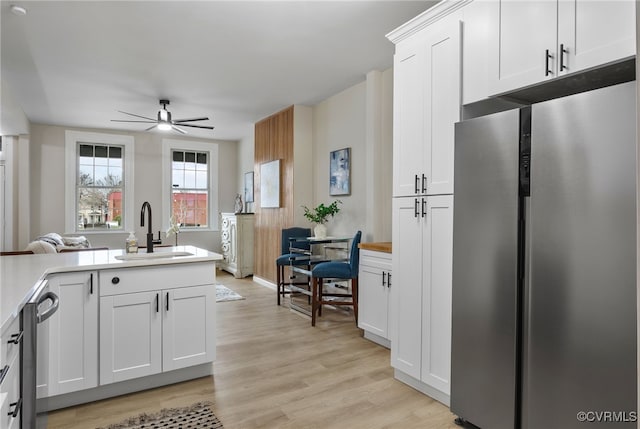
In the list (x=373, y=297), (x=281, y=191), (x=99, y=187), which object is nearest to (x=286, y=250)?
(x=281, y=191)

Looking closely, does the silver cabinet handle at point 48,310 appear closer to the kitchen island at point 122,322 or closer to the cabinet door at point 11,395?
the cabinet door at point 11,395

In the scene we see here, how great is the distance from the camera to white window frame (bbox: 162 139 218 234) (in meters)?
7.56

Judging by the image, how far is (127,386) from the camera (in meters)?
2.47

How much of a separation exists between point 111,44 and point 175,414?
321 cm

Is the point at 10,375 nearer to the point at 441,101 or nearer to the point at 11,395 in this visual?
the point at 11,395

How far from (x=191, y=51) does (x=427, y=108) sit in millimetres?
2451

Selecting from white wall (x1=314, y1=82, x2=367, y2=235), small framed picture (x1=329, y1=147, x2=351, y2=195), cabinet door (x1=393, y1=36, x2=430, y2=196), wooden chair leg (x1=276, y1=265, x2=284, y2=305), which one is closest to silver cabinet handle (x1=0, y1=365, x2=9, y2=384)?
cabinet door (x1=393, y1=36, x2=430, y2=196)

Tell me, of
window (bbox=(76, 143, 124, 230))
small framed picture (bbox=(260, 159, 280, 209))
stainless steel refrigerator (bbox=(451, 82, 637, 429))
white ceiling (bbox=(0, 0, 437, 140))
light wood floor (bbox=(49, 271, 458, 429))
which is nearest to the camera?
stainless steel refrigerator (bbox=(451, 82, 637, 429))

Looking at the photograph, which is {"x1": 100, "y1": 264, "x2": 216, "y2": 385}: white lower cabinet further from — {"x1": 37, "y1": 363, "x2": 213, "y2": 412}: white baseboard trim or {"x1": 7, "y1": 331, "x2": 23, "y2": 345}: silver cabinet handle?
{"x1": 7, "y1": 331, "x2": 23, "y2": 345}: silver cabinet handle

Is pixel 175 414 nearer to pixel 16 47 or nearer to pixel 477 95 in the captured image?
pixel 477 95

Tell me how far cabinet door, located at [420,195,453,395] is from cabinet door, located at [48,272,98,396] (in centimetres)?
207

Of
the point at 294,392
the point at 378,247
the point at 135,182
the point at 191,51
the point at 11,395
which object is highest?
the point at 191,51

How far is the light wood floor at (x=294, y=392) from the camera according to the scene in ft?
7.10

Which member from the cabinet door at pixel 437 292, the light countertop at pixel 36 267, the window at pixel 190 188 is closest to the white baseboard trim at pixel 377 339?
the cabinet door at pixel 437 292
